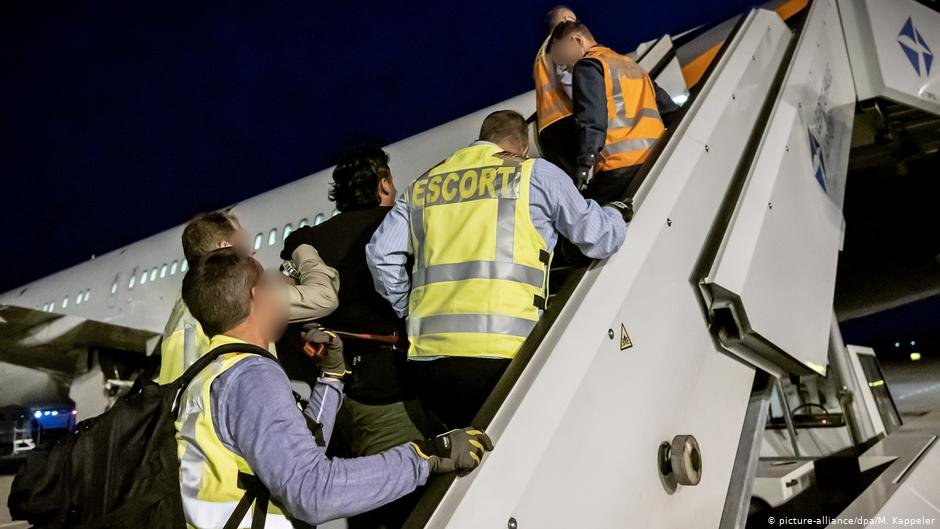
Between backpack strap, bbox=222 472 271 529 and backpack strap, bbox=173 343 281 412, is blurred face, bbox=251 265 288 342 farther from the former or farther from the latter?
backpack strap, bbox=222 472 271 529

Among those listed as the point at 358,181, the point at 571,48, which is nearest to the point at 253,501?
the point at 358,181

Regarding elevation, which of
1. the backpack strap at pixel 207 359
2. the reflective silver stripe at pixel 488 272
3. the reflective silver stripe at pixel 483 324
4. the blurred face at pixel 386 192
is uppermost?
the blurred face at pixel 386 192

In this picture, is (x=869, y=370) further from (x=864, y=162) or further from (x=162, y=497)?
(x=162, y=497)

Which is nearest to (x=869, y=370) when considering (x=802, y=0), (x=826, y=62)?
(x=826, y=62)

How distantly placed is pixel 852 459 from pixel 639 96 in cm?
199

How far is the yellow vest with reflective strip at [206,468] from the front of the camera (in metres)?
1.38

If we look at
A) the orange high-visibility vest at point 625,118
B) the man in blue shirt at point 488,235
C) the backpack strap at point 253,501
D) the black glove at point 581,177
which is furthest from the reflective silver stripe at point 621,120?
the backpack strap at point 253,501

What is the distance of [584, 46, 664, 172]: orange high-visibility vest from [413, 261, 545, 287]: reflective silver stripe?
1283 mm

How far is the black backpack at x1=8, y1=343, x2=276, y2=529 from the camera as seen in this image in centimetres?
137

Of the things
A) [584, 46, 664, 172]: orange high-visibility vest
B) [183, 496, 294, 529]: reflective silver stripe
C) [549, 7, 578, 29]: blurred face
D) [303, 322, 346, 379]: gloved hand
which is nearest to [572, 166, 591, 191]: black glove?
[584, 46, 664, 172]: orange high-visibility vest

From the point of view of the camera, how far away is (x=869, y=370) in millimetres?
4480

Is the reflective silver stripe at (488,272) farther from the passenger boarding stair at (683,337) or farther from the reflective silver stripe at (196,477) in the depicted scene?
the reflective silver stripe at (196,477)

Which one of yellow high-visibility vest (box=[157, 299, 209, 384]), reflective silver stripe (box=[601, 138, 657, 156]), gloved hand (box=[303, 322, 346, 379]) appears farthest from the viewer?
reflective silver stripe (box=[601, 138, 657, 156])

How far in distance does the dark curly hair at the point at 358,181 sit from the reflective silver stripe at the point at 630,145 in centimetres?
110
